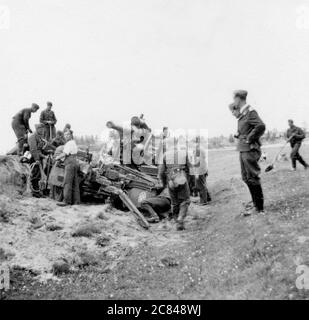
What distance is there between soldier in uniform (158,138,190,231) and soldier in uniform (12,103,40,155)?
7010 mm

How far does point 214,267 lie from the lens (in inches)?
290

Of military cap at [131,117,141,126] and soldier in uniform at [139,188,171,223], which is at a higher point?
military cap at [131,117,141,126]

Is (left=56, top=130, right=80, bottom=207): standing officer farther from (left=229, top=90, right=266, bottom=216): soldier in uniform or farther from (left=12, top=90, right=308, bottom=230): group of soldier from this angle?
(left=229, top=90, right=266, bottom=216): soldier in uniform

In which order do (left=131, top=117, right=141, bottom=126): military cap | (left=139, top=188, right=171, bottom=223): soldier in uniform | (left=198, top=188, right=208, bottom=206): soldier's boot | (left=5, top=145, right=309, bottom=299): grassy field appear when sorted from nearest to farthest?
→ (left=5, top=145, right=309, bottom=299): grassy field
(left=139, top=188, right=171, bottom=223): soldier in uniform
(left=198, top=188, right=208, bottom=206): soldier's boot
(left=131, top=117, right=141, bottom=126): military cap

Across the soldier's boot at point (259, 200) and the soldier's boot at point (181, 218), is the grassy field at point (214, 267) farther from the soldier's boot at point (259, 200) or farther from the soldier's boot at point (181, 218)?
the soldier's boot at point (181, 218)

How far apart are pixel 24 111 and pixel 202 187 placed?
6957 mm

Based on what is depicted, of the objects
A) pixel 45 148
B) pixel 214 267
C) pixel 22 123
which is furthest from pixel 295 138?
pixel 214 267

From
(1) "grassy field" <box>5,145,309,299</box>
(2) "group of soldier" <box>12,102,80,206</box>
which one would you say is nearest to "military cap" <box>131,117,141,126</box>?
(2) "group of soldier" <box>12,102,80,206</box>

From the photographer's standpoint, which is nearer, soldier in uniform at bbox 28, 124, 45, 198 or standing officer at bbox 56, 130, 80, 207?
standing officer at bbox 56, 130, 80, 207

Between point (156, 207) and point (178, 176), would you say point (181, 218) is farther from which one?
point (156, 207)

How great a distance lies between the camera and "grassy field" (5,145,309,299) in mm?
6156

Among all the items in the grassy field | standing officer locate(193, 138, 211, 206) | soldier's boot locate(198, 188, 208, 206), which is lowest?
the grassy field

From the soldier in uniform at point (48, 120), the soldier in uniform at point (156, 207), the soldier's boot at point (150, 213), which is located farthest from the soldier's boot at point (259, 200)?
the soldier in uniform at point (48, 120)
